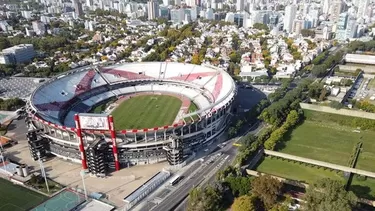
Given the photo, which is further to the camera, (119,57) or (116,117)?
(119,57)

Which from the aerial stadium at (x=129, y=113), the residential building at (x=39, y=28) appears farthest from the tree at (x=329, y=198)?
the residential building at (x=39, y=28)

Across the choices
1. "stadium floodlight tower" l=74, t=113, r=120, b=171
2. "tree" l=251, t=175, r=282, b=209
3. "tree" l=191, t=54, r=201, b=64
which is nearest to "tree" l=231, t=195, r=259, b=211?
"tree" l=251, t=175, r=282, b=209

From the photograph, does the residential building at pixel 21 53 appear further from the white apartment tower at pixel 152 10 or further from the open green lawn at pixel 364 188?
the open green lawn at pixel 364 188

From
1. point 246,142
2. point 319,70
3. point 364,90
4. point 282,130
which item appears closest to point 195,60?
point 319,70

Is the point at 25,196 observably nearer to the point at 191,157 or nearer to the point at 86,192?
the point at 86,192

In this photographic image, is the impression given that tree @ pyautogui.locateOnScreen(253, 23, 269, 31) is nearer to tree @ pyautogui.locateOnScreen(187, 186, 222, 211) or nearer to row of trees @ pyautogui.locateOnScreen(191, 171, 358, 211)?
row of trees @ pyautogui.locateOnScreen(191, 171, 358, 211)

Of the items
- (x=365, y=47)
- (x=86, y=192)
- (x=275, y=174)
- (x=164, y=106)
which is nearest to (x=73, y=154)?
(x=86, y=192)
